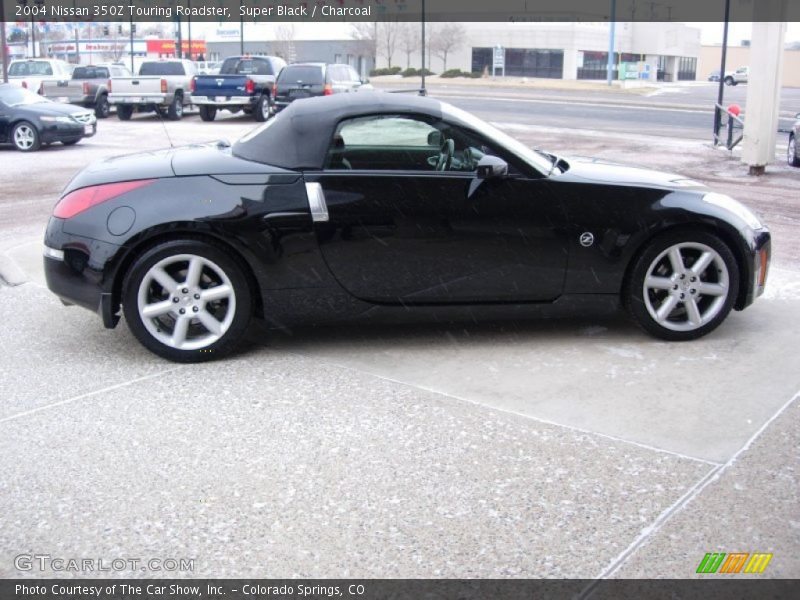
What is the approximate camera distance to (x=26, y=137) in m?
18.4

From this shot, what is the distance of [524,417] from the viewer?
4.39 meters

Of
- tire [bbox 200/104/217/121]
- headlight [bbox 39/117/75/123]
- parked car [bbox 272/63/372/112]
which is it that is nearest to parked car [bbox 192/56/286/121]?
tire [bbox 200/104/217/121]

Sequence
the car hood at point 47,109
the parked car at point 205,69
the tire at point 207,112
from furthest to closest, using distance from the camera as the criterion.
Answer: the parked car at point 205,69 → the tire at point 207,112 → the car hood at point 47,109

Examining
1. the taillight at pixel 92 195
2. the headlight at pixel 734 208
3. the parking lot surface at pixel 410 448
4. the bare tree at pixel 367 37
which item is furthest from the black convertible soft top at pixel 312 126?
the bare tree at pixel 367 37

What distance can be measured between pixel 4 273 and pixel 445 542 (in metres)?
5.36

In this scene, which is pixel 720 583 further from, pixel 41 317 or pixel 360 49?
pixel 360 49

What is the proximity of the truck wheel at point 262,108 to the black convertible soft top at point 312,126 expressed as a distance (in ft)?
69.3

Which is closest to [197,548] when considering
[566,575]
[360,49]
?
[566,575]

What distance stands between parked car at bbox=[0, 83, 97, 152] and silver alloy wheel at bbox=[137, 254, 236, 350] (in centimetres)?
1478

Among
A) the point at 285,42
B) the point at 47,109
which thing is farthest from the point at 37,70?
the point at 285,42

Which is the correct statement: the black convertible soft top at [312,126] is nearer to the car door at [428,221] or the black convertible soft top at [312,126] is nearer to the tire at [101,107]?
the car door at [428,221]

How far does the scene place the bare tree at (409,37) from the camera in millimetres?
82375

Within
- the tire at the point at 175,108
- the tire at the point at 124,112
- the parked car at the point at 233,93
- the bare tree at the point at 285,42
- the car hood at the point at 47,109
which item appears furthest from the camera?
the bare tree at the point at 285,42

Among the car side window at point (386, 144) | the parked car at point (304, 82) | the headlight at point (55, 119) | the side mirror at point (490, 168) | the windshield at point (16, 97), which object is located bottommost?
the headlight at point (55, 119)
